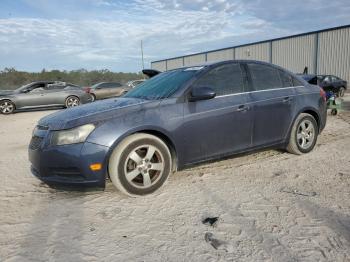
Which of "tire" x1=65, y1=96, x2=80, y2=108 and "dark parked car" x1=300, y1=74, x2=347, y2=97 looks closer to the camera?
"tire" x1=65, y1=96, x2=80, y2=108

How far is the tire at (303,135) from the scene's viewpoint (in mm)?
5734

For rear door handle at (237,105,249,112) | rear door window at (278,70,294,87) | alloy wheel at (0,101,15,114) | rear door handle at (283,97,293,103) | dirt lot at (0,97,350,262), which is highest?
rear door window at (278,70,294,87)

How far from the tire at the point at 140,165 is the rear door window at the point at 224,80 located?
3.49 ft

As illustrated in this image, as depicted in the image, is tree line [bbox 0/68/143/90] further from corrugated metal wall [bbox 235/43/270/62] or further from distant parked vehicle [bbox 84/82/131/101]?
distant parked vehicle [bbox 84/82/131/101]

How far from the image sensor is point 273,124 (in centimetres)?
536

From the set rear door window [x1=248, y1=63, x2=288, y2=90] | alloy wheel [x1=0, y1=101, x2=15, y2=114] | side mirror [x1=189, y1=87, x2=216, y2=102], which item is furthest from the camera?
alloy wheel [x1=0, y1=101, x2=15, y2=114]

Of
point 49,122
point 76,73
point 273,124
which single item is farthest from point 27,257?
point 76,73

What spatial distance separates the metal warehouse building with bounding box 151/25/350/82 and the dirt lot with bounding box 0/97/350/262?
2351 centimetres

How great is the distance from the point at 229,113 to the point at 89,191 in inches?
82.1

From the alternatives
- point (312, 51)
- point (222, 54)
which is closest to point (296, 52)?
point (312, 51)

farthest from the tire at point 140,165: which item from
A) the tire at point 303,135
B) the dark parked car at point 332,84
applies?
the dark parked car at point 332,84

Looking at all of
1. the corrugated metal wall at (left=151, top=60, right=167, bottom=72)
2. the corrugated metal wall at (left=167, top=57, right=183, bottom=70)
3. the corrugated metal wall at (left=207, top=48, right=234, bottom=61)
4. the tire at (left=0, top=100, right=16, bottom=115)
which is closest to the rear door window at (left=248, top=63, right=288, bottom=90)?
the tire at (left=0, top=100, right=16, bottom=115)

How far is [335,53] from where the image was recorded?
28422 mm

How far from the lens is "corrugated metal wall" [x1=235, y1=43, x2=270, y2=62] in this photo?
3597 centimetres
